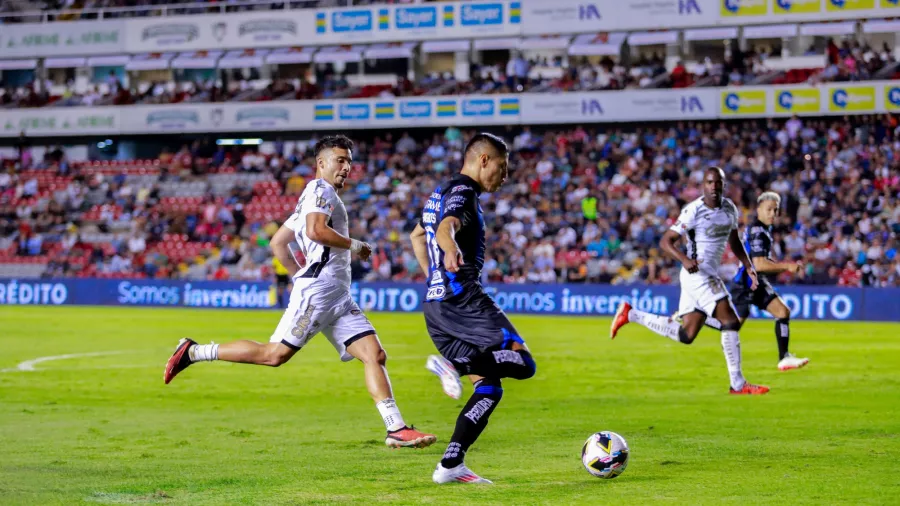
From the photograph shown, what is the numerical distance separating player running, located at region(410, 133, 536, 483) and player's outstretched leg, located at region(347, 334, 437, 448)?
2.04 feet

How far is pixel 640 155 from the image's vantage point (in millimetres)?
42875

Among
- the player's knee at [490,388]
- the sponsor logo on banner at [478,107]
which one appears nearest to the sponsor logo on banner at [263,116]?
the sponsor logo on banner at [478,107]

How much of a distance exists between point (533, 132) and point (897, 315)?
64.0 ft

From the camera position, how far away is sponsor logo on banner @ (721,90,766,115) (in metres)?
44.2

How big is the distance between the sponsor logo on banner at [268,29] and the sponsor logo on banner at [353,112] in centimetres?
450

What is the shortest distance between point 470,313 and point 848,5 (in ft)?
128

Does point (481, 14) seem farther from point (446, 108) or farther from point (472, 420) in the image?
point (472, 420)

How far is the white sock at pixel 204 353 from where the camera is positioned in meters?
9.98

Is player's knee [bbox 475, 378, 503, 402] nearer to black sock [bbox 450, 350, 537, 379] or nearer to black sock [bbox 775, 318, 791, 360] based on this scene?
black sock [bbox 450, 350, 537, 379]

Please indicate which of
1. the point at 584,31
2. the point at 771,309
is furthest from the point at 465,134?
the point at 771,309

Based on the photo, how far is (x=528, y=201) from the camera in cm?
4178

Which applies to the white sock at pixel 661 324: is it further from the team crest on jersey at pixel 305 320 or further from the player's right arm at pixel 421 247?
the player's right arm at pixel 421 247

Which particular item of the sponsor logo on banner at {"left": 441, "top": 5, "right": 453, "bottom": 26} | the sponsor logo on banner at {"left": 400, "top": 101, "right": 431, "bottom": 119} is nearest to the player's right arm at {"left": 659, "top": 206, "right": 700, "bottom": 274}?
the sponsor logo on banner at {"left": 400, "top": 101, "right": 431, "bottom": 119}

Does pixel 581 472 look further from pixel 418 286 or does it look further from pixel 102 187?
pixel 102 187
